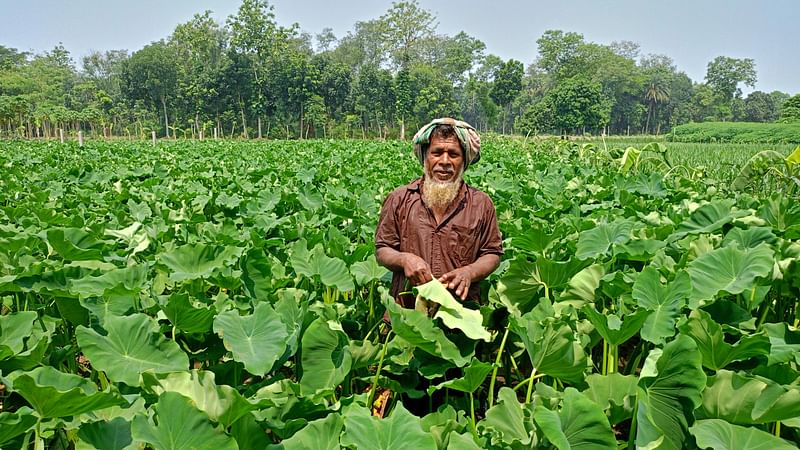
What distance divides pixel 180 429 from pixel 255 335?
1.71 ft

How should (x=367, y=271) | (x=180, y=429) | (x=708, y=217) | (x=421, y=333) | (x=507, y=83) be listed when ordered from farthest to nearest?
(x=507, y=83) < (x=708, y=217) < (x=367, y=271) < (x=421, y=333) < (x=180, y=429)

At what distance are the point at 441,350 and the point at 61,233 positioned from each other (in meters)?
1.70

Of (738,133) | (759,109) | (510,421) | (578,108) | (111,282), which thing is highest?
(759,109)

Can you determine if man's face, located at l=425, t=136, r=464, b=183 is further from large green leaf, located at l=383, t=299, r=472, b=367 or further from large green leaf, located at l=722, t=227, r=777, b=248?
large green leaf, located at l=722, t=227, r=777, b=248

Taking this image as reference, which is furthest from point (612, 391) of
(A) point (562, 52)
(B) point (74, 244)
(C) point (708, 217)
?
(A) point (562, 52)

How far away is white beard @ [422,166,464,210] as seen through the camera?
207 cm

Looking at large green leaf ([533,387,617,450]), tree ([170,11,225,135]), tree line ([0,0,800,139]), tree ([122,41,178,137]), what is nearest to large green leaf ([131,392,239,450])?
large green leaf ([533,387,617,450])

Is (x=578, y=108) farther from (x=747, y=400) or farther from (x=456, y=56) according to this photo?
(x=747, y=400)

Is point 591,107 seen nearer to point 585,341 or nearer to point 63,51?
point 585,341

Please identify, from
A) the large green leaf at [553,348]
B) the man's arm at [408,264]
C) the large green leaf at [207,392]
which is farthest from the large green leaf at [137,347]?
the large green leaf at [553,348]

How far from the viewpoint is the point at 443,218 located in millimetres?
2104

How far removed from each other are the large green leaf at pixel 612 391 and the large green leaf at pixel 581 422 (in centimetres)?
18

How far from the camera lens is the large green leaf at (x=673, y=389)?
1318 millimetres

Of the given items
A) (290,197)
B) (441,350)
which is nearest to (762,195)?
(290,197)
